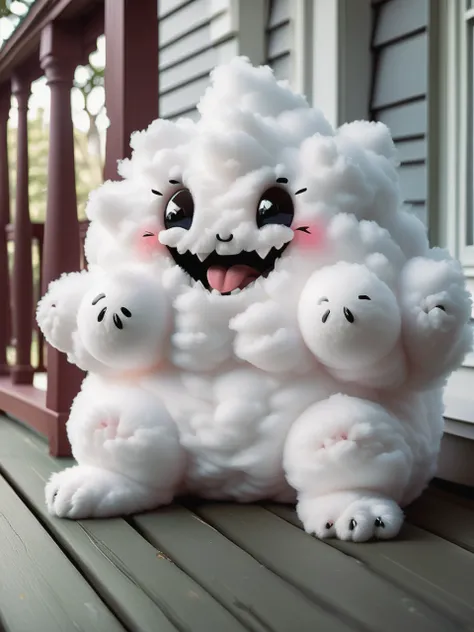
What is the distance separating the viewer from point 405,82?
2240mm

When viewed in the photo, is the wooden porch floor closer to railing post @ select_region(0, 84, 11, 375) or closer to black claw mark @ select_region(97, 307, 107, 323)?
black claw mark @ select_region(97, 307, 107, 323)

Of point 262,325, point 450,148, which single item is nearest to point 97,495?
point 262,325

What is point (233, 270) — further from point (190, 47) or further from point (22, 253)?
point (190, 47)

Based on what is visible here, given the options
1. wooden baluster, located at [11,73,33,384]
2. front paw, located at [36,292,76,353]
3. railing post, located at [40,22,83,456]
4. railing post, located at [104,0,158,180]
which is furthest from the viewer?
wooden baluster, located at [11,73,33,384]

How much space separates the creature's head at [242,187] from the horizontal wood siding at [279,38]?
922 mm

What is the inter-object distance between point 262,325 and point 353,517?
398 millimetres

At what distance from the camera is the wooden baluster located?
10.2 ft

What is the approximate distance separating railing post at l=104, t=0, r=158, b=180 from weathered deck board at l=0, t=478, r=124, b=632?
3.15 feet

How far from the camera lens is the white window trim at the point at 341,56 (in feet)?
7.60

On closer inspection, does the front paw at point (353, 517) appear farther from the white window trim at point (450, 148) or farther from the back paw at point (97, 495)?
the white window trim at point (450, 148)

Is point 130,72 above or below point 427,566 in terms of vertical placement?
above

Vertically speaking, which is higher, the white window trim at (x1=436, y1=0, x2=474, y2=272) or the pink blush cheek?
the white window trim at (x1=436, y1=0, x2=474, y2=272)

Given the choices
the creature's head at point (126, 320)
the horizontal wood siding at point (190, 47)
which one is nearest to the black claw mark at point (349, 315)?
the creature's head at point (126, 320)

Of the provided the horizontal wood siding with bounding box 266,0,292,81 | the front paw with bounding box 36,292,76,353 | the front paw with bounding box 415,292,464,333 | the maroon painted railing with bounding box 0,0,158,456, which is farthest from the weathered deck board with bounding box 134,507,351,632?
the horizontal wood siding with bounding box 266,0,292,81
